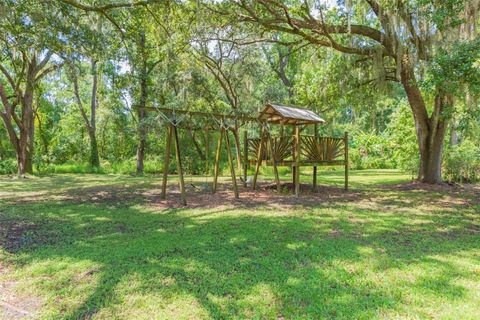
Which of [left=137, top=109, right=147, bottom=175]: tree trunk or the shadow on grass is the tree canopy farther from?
the shadow on grass

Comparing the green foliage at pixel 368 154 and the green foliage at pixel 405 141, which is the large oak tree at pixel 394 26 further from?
the green foliage at pixel 368 154

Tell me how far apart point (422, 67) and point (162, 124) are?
1076 centimetres

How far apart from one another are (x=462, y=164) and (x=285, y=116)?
7324mm

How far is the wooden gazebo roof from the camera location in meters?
8.12

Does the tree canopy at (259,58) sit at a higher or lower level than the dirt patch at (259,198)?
higher

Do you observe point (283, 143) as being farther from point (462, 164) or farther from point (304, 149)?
point (462, 164)

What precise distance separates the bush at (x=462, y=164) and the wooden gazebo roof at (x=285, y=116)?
18.8 feet

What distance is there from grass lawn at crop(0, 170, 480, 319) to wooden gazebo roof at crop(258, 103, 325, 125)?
2.72 meters

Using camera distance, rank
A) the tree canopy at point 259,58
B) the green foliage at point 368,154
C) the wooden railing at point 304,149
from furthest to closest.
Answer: the green foliage at point 368,154
the wooden railing at point 304,149
the tree canopy at point 259,58

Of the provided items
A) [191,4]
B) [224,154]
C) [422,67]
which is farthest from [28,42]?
[224,154]

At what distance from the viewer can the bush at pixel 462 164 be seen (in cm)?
1086

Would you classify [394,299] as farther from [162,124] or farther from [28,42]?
[162,124]

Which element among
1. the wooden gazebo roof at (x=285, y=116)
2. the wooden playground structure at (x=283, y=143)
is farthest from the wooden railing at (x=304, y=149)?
the wooden gazebo roof at (x=285, y=116)

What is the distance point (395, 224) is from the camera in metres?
5.12
